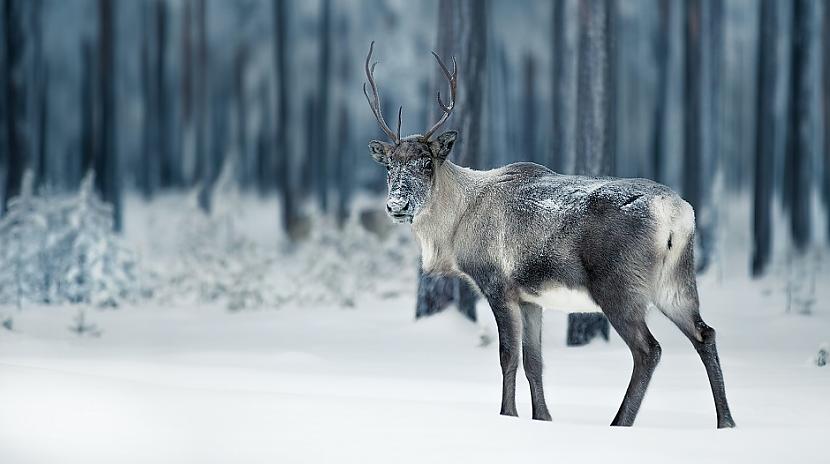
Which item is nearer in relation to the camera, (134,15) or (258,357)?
(258,357)

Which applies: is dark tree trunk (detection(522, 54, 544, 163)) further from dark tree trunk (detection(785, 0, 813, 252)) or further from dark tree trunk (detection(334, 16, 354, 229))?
dark tree trunk (detection(785, 0, 813, 252))

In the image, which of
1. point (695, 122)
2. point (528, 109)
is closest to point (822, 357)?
point (695, 122)

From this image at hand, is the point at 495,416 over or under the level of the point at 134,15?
under

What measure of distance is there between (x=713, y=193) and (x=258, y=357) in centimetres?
1065

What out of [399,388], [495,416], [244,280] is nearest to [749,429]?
[495,416]

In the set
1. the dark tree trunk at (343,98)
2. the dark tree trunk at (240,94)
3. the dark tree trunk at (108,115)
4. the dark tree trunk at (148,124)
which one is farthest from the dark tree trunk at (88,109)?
the dark tree trunk at (343,98)

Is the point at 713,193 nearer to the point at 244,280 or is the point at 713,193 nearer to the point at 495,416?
the point at 244,280

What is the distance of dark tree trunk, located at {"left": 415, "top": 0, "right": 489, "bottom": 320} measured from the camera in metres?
11.2

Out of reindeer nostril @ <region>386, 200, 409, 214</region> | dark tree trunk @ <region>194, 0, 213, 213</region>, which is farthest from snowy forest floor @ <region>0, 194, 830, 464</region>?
dark tree trunk @ <region>194, 0, 213, 213</region>

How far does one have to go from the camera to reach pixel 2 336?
9430mm

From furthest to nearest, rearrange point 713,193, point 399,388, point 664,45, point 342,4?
point 342,4
point 664,45
point 713,193
point 399,388

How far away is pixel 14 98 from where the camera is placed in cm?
1720

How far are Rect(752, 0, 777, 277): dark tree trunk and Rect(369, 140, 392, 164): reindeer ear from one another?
11.7 m

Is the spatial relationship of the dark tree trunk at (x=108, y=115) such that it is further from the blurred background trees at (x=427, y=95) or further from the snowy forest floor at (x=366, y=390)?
the snowy forest floor at (x=366, y=390)
